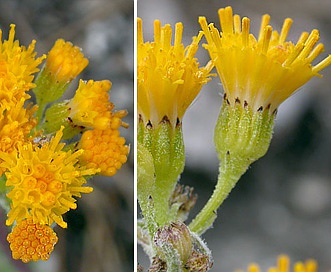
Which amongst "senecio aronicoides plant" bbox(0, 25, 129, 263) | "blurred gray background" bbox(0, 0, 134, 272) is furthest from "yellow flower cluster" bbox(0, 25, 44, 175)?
"blurred gray background" bbox(0, 0, 134, 272)

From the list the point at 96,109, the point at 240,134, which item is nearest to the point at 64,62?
the point at 96,109

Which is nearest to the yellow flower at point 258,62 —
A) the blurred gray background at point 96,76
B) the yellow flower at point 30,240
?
the yellow flower at point 30,240

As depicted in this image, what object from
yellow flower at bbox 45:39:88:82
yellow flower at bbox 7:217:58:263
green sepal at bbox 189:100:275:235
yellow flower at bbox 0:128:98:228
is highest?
yellow flower at bbox 45:39:88:82

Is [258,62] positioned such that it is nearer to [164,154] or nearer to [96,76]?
[164,154]

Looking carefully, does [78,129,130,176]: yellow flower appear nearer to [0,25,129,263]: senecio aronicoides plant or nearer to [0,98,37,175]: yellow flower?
[0,25,129,263]: senecio aronicoides plant

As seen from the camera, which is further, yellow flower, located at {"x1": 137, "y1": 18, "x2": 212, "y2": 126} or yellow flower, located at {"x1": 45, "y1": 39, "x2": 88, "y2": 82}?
yellow flower, located at {"x1": 45, "y1": 39, "x2": 88, "y2": 82}

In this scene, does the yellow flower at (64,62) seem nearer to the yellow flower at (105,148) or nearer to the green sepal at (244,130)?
the yellow flower at (105,148)

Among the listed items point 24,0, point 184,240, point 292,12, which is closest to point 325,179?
point 292,12
